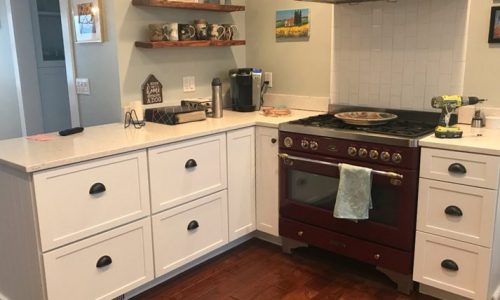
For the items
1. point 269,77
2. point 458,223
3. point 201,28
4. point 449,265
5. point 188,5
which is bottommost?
point 449,265

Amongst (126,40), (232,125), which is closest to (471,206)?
(232,125)

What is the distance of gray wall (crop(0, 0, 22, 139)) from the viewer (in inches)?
175

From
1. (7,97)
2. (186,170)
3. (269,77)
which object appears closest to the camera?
(186,170)

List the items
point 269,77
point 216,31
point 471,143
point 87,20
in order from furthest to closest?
point 269,77, point 216,31, point 87,20, point 471,143

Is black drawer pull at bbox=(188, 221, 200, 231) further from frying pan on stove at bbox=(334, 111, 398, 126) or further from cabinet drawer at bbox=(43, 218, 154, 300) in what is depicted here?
frying pan on stove at bbox=(334, 111, 398, 126)

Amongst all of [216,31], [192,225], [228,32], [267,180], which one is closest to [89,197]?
[192,225]

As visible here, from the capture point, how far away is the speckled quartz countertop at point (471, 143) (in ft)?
6.93

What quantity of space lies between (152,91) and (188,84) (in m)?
0.34

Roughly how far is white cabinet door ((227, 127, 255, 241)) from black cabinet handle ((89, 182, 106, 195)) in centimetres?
90

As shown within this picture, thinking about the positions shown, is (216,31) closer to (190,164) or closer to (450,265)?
(190,164)

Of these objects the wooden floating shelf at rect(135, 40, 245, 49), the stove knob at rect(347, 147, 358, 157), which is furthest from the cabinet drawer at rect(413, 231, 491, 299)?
the wooden floating shelf at rect(135, 40, 245, 49)

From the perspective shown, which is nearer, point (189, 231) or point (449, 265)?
point (449, 265)

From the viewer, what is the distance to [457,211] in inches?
88.0

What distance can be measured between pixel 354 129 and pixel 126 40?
153cm
